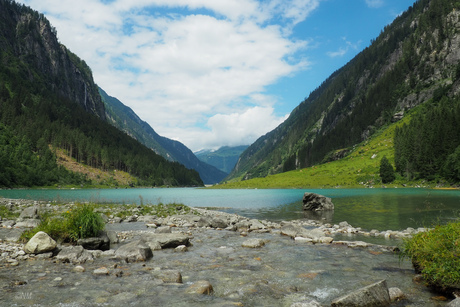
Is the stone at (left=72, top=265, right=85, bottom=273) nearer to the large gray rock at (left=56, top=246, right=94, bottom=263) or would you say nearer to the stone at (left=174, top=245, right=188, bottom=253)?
the large gray rock at (left=56, top=246, right=94, bottom=263)

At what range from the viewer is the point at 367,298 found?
873 centimetres

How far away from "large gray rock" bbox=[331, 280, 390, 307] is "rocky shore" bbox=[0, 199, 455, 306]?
3 centimetres

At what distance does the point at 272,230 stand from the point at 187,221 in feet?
35.1

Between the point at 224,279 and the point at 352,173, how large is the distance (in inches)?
5790

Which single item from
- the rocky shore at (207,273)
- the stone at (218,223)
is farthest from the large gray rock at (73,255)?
the stone at (218,223)

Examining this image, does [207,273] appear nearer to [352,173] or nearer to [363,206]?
[363,206]

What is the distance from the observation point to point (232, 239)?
21.6 metres

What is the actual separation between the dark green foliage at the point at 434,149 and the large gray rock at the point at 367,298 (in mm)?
97405

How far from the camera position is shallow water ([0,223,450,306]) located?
925 centimetres

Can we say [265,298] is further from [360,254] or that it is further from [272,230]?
[272,230]

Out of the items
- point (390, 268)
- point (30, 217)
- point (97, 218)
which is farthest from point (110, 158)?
point (390, 268)

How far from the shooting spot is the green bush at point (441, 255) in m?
9.09

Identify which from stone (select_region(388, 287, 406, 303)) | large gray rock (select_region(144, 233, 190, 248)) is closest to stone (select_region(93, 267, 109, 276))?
large gray rock (select_region(144, 233, 190, 248))

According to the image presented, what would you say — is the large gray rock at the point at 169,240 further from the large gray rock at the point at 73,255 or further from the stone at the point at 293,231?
the stone at the point at 293,231
